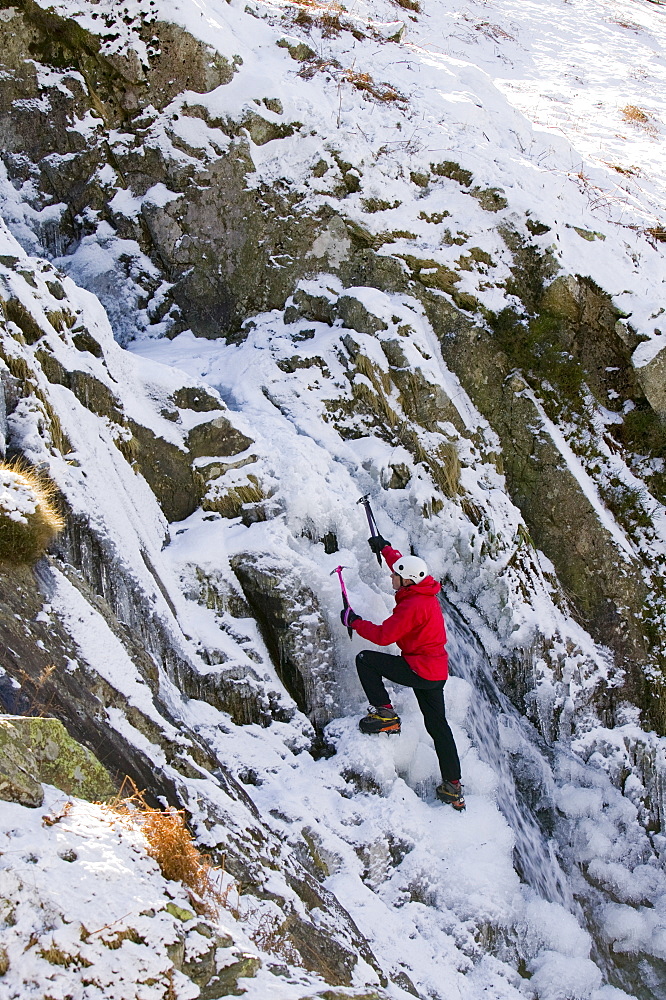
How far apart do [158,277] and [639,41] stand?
47.6 feet

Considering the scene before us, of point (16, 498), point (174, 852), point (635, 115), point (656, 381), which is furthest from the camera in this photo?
point (635, 115)

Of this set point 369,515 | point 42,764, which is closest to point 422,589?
point 369,515

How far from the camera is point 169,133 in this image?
9.35 meters

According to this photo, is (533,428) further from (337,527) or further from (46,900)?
(46,900)

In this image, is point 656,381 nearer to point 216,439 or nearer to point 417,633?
point 417,633

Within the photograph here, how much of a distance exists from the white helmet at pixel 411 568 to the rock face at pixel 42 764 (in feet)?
10.0

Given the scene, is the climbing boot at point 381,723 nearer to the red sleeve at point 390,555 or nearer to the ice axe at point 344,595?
the ice axe at point 344,595

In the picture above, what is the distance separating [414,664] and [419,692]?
0.87 feet

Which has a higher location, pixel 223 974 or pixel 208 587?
pixel 223 974

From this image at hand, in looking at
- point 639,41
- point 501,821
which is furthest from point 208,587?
point 639,41

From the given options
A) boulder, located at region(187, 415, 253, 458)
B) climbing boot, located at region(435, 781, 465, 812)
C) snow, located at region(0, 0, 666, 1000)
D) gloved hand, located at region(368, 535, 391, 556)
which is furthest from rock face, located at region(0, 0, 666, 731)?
climbing boot, located at region(435, 781, 465, 812)

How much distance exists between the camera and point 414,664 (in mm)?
5852

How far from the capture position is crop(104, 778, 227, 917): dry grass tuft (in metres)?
3.08

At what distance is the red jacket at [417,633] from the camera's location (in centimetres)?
580
